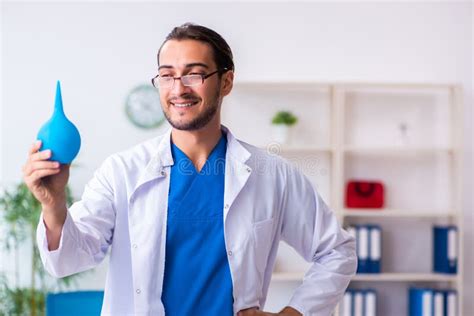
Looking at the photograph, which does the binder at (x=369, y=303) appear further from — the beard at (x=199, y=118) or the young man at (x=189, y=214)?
→ the beard at (x=199, y=118)

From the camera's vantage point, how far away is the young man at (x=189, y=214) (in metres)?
1.70

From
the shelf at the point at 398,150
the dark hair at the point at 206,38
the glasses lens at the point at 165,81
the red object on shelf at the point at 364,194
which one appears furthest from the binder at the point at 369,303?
the glasses lens at the point at 165,81

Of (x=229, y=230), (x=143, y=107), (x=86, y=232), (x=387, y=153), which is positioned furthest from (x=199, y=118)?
(x=387, y=153)

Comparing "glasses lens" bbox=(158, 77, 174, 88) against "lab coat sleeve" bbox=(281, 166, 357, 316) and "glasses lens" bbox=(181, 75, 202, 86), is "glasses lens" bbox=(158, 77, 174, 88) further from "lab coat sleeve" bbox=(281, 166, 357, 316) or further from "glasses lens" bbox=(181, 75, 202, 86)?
"lab coat sleeve" bbox=(281, 166, 357, 316)

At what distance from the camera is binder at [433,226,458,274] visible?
13.4ft

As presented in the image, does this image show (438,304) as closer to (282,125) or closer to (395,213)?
(395,213)

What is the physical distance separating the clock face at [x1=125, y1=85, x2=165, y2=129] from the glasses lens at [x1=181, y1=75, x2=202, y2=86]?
255 centimetres

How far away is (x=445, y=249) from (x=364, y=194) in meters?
0.58

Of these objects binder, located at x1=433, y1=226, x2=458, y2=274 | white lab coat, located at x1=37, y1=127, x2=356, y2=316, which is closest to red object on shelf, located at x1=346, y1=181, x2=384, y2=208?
binder, located at x1=433, y1=226, x2=458, y2=274

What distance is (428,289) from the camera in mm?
4199

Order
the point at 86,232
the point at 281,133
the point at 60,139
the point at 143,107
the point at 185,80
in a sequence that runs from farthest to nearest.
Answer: the point at 143,107 → the point at 281,133 → the point at 185,80 → the point at 86,232 → the point at 60,139

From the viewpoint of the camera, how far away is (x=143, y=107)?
4.27 meters

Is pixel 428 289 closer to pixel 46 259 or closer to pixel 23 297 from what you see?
pixel 23 297

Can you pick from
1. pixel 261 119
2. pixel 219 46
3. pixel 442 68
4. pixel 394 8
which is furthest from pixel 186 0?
pixel 219 46
